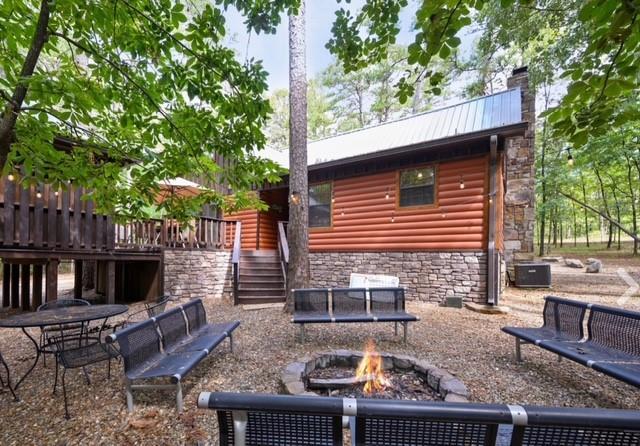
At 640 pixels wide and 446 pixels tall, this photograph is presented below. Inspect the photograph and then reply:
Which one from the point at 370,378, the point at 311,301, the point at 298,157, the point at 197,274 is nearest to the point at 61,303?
the point at 311,301

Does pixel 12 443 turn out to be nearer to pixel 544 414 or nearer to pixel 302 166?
pixel 544 414

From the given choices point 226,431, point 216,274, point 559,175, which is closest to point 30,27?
point 226,431

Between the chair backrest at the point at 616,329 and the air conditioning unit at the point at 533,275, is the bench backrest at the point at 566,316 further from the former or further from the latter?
the air conditioning unit at the point at 533,275

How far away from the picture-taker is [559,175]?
16750 mm

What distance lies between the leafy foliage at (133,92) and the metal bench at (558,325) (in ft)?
11.5

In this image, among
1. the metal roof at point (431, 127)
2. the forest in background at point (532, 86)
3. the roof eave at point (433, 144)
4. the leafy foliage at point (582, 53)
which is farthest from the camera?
the forest in background at point (532, 86)

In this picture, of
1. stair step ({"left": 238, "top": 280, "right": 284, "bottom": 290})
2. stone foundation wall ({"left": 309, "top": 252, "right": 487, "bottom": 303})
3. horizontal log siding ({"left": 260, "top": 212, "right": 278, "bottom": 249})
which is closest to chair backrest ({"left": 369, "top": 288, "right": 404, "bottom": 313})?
stone foundation wall ({"left": 309, "top": 252, "right": 487, "bottom": 303})

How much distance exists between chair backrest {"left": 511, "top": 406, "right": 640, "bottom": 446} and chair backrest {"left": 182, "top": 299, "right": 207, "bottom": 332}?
3620 millimetres

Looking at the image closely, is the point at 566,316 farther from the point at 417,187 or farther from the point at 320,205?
the point at 320,205

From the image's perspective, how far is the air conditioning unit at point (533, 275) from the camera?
8820 millimetres

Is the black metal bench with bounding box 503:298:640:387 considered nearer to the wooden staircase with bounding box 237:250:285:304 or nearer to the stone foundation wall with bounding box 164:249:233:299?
the wooden staircase with bounding box 237:250:285:304

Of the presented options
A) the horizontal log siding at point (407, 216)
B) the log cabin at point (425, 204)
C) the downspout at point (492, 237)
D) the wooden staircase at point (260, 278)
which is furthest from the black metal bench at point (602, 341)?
the wooden staircase at point (260, 278)

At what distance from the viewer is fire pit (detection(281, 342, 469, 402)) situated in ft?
8.86

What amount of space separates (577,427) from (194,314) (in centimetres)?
393
